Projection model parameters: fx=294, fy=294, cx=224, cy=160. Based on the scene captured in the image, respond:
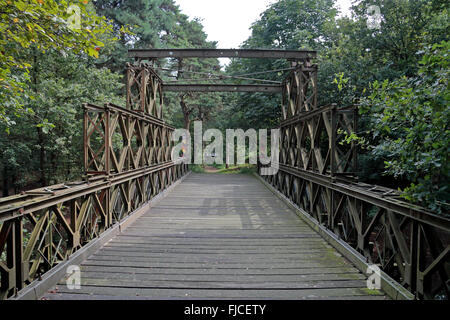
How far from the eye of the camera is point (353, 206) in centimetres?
443

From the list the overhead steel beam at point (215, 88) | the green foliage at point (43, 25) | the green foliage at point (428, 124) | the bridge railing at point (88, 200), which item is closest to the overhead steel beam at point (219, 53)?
the bridge railing at point (88, 200)

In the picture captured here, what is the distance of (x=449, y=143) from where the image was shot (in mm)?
2535

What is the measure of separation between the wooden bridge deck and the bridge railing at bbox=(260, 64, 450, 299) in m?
0.49

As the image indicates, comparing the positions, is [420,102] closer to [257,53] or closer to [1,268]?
[1,268]

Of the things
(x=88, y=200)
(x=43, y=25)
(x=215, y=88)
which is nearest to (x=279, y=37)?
(x=215, y=88)

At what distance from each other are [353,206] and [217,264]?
7.25 feet

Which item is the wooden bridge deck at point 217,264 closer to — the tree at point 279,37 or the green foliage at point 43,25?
the green foliage at point 43,25

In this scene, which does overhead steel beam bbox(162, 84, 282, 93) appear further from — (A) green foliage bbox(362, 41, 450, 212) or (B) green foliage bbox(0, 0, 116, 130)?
(A) green foliage bbox(362, 41, 450, 212)

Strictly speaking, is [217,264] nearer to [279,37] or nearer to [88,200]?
[88,200]

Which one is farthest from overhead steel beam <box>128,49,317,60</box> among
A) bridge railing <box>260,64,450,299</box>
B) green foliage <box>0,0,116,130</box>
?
green foliage <box>0,0,116,130</box>

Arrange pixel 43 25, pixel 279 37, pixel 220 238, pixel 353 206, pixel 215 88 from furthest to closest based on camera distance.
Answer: pixel 279 37
pixel 215 88
pixel 220 238
pixel 353 206
pixel 43 25

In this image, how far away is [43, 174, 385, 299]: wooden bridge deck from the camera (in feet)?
11.3

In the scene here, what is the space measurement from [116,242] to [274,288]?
2.96 metres
